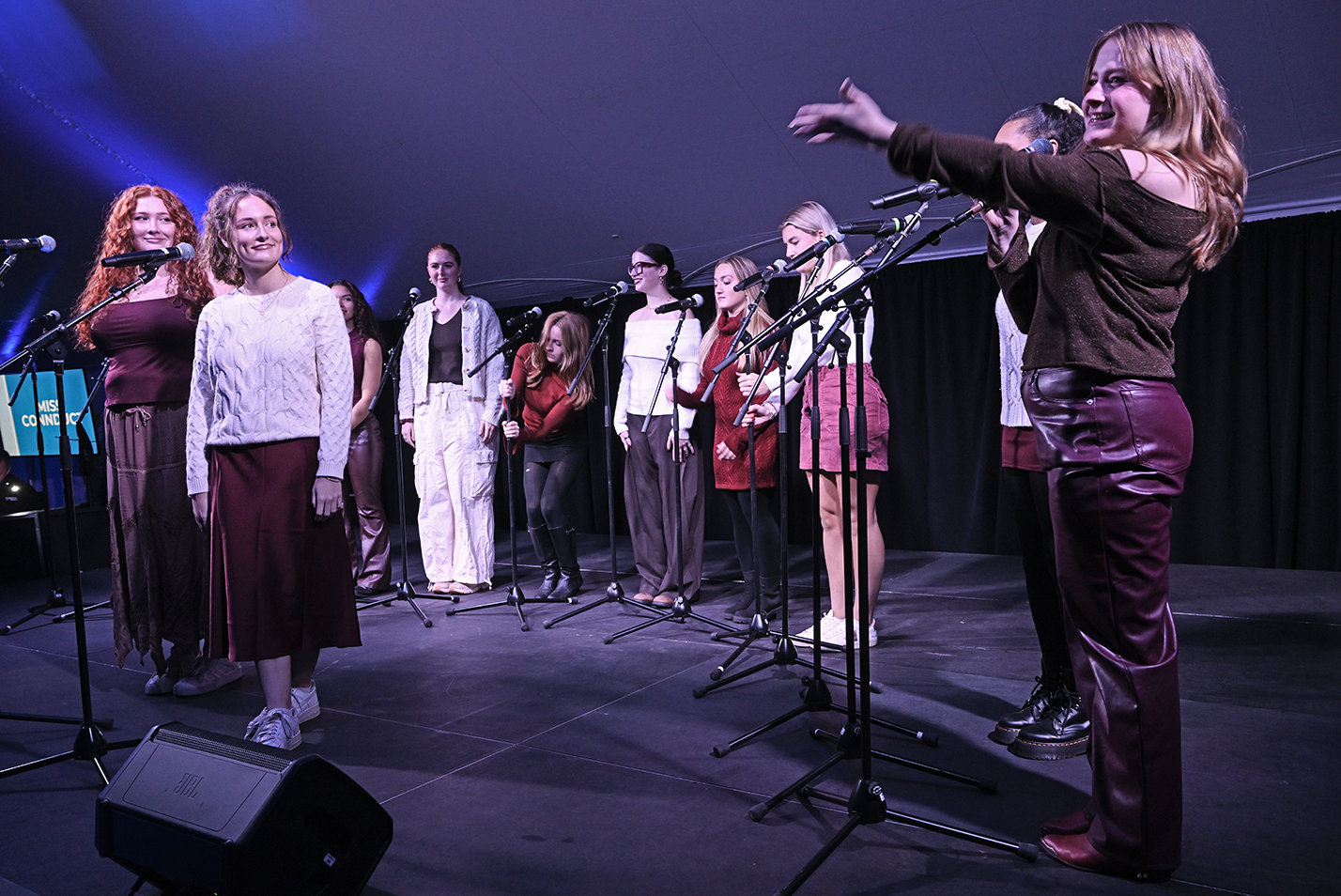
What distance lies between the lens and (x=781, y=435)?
8.93 feet

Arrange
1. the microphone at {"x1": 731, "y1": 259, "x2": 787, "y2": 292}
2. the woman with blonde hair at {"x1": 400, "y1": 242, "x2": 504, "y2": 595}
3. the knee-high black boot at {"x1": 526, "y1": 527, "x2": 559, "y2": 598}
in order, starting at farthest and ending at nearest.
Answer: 1. the woman with blonde hair at {"x1": 400, "y1": 242, "x2": 504, "y2": 595}
2. the knee-high black boot at {"x1": 526, "y1": 527, "x2": 559, "y2": 598}
3. the microphone at {"x1": 731, "y1": 259, "x2": 787, "y2": 292}

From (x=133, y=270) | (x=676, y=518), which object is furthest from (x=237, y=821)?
(x=676, y=518)

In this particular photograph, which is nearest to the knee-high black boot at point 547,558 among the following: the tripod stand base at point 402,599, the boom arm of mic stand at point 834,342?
the tripod stand base at point 402,599

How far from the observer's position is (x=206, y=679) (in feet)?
10.3

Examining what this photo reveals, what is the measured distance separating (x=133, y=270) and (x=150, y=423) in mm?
→ 559

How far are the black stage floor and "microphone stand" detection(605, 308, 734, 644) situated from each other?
8 centimetres

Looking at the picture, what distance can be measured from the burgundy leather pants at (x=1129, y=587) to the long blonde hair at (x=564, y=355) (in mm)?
3237

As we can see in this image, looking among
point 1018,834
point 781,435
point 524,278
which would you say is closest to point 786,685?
point 781,435

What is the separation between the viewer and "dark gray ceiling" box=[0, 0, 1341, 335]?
362 centimetres

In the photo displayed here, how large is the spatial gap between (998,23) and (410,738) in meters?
3.44

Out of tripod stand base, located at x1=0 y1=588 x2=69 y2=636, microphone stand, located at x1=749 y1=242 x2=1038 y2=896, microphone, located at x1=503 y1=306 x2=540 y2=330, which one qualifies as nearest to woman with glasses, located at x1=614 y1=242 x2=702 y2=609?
microphone, located at x1=503 y1=306 x2=540 y2=330

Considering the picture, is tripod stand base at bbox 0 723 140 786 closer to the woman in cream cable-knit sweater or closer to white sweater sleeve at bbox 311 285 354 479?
the woman in cream cable-knit sweater

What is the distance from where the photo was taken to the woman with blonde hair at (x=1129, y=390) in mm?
1479

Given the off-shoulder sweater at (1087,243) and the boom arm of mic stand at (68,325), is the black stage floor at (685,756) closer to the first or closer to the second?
the off-shoulder sweater at (1087,243)
